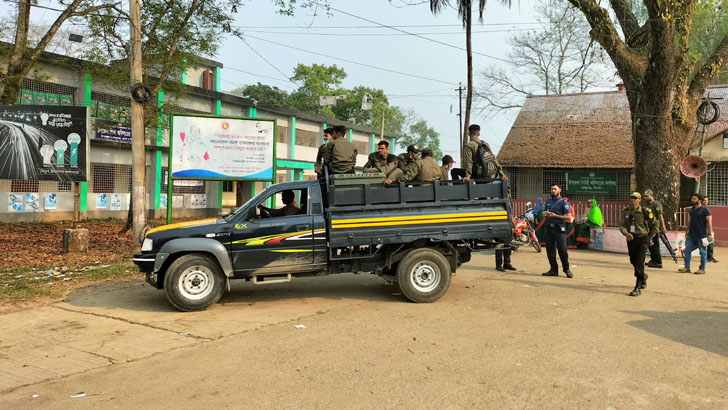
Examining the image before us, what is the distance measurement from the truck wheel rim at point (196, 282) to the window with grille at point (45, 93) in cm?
1787

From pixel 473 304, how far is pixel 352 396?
158 inches

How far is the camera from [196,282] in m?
7.54

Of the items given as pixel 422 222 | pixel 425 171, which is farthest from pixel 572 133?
pixel 422 222

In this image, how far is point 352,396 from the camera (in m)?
4.39

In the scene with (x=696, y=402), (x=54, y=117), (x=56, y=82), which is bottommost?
(x=696, y=402)

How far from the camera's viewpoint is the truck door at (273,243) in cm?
764

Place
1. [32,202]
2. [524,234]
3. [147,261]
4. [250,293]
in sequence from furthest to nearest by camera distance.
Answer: [32,202]
[524,234]
[250,293]
[147,261]

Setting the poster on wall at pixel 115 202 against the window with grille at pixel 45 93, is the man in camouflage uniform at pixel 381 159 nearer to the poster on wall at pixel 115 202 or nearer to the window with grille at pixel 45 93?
the window with grille at pixel 45 93

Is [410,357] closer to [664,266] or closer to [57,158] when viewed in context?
[664,266]

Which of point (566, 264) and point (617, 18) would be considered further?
point (617, 18)

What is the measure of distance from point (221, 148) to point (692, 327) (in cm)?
1055

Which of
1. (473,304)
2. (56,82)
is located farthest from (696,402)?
(56,82)

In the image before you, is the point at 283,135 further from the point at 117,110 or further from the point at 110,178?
the point at 117,110

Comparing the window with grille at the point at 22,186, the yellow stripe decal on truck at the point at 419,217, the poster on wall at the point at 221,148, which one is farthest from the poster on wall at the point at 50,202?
the yellow stripe decal on truck at the point at 419,217
